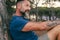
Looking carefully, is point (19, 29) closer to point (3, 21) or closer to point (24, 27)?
point (24, 27)

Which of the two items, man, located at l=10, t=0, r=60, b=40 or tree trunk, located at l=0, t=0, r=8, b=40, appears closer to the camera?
man, located at l=10, t=0, r=60, b=40

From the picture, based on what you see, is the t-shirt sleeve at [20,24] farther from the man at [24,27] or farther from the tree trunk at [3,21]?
the tree trunk at [3,21]

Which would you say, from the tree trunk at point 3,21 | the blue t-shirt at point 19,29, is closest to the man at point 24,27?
the blue t-shirt at point 19,29

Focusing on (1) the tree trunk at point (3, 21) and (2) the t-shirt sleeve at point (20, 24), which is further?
(1) the tree trunk at point (3, 21)

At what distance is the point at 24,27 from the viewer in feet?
12.8

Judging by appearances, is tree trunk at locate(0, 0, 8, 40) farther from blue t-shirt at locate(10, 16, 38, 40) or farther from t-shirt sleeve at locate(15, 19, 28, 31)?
t-shirt sleeve at locate(15, 19, 28, 31)

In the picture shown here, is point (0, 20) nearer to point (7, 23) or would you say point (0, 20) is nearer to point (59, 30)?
point (7, 23)

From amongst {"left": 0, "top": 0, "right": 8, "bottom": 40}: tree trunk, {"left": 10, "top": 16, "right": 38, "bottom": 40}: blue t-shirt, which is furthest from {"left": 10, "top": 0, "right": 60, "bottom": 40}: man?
{"left": 0, "top": 0, "right": 8, "bottom": 40}: tree trunk

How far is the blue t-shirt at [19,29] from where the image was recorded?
155 inches

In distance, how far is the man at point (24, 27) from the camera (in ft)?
12.8

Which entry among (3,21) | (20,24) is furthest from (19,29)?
(3,21)

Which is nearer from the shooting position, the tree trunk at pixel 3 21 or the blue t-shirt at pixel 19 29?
the blue t-shirt at pixel 19 29

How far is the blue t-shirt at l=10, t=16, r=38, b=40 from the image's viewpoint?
3.93 metres

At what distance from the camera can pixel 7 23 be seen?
13.7 feet
